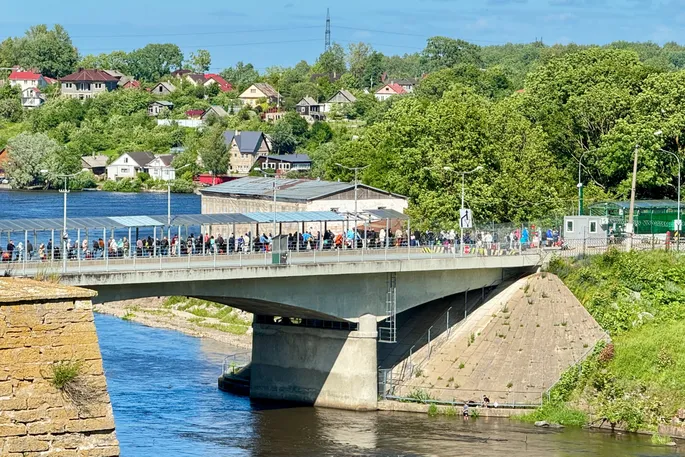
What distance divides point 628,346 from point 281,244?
717 inches

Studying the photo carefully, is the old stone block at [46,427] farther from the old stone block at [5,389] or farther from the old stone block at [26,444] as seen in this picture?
the old stone block at [5,389]

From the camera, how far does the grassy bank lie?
68.1 m

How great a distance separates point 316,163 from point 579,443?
13430 cm

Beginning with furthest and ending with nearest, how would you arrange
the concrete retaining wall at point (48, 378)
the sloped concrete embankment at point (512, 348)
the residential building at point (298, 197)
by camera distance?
the residential building at point (298, 197) < the sloped concrete embankment at point (512, 348) < the concrete retaining wall at point (48, 378)

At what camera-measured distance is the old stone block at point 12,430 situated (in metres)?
36.2

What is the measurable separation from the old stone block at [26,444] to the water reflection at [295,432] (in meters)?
23.1

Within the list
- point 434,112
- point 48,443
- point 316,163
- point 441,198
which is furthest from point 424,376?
point 316,163

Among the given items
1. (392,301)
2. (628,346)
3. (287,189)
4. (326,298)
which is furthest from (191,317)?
(628,346)

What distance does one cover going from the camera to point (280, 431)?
218 ft

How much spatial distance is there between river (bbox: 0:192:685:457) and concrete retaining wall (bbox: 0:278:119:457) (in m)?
22.3

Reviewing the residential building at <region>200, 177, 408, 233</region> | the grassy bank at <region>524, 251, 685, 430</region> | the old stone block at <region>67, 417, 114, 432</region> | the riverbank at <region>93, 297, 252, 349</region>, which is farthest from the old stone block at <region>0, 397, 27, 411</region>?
the residential building at <region>200, 177, 408, 233</region>

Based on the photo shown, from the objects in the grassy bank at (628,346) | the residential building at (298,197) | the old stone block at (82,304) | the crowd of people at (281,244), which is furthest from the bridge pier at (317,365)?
the old stone block at (82,304)

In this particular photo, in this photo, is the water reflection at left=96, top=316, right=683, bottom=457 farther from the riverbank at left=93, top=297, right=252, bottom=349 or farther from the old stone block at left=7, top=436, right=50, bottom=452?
the old stone block at left=7, top=436, right=50, bottom=452

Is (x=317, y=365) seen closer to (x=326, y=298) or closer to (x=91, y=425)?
(x=326, y=298)
